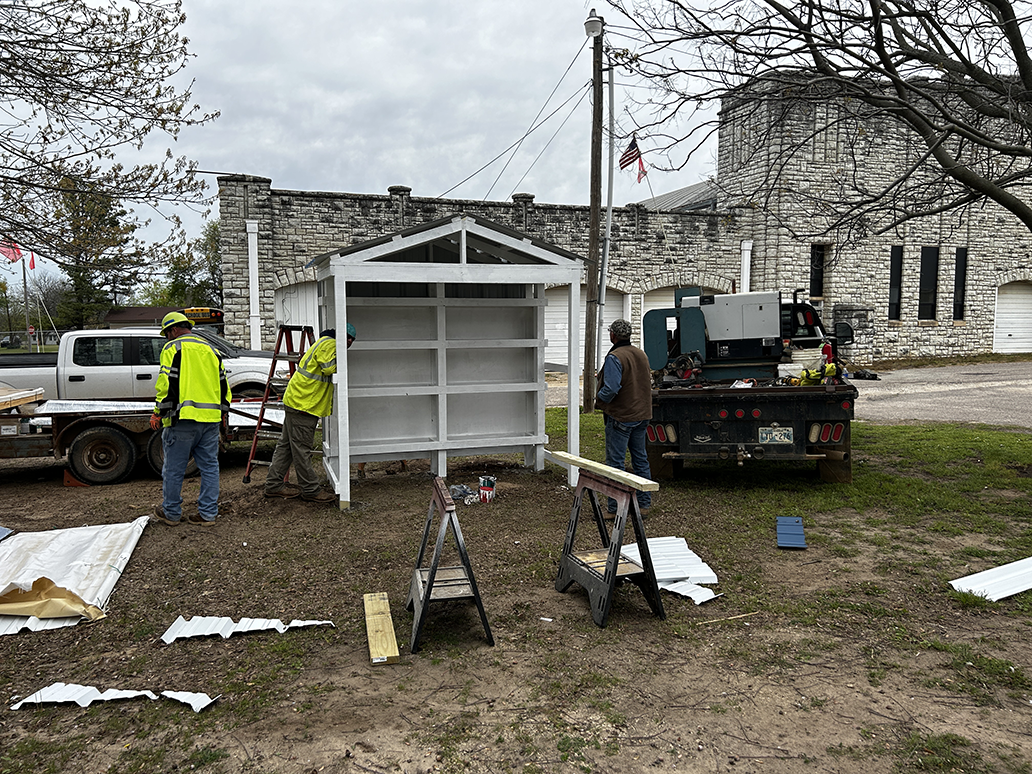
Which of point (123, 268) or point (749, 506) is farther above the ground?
point (123, 268)

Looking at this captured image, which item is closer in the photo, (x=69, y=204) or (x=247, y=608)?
(x=247, y=608)

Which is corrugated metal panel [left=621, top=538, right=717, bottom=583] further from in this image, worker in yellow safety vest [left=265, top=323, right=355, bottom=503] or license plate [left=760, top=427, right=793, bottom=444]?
worker in yellow safety vest [left=265, top=323, right=355, bottom=503]

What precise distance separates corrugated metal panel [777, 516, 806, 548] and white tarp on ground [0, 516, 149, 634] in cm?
508

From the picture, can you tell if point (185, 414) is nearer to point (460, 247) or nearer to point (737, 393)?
point (460, 247)

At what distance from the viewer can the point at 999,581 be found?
5039 mm

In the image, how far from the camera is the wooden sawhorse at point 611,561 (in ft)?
14.8

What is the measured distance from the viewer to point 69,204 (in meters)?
7.08

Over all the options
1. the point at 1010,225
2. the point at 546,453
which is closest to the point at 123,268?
the point at 546,453

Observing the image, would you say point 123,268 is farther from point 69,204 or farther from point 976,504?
point 976,504

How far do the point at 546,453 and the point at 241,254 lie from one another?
12.0m

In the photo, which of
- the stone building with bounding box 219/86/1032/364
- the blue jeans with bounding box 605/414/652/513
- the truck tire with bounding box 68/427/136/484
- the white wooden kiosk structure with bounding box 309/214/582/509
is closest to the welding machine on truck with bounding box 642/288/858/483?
the blue jeans with bounding box 605/414/652/513

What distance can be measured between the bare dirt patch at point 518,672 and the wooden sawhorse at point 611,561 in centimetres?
14

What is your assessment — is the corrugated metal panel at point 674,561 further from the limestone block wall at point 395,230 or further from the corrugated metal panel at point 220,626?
the limestone block wall at point 395,230

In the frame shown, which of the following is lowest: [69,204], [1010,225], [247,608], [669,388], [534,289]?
[247,608]
